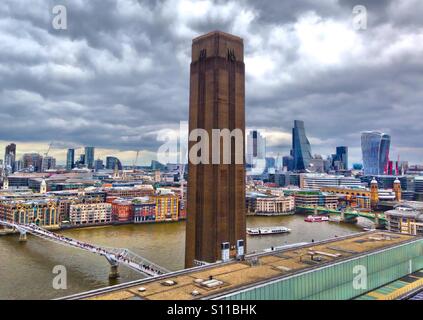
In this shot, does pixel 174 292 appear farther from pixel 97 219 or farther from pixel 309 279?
pixel 97 219

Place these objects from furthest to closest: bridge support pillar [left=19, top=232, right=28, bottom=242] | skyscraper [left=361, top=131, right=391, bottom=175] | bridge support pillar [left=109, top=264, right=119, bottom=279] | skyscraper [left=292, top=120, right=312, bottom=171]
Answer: skyscraper [left=292, top=120, right=312, bottom=171], skyscraper [left=361, top=131, right=391, bottom=175], bridge support pillar [left=19, top=232, right=28, bottom=242], bridge support pillar [left=109, top=264, right=119, bottom=279]

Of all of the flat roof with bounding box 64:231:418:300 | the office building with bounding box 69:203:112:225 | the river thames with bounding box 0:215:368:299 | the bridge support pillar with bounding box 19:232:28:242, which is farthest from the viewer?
the office building with bounding box 69:203:112:225

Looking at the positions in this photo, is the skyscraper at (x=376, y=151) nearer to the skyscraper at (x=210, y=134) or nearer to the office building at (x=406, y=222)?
the office building at (x=406, y=222)

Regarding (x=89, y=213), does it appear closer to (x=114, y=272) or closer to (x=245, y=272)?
(x=114, y=272)

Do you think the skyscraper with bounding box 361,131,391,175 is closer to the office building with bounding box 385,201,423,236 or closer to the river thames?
the river thames

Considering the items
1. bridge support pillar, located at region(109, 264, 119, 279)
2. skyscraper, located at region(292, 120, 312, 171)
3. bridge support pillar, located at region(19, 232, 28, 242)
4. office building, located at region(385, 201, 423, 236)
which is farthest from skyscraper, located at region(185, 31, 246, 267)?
skyscraper, located at region(292, 120, 312, 171)

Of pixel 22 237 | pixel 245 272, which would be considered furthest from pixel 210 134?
pixel 22 237
